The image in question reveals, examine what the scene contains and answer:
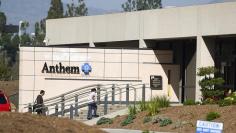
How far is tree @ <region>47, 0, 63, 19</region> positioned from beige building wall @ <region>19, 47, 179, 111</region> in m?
60.4

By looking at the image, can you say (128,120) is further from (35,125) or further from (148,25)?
(148,25)

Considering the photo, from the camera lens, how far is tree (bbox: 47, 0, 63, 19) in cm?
10150

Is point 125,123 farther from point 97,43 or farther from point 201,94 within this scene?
point 97,43

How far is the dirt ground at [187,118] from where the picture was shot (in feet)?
81.2

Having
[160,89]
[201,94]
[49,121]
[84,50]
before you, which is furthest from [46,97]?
[49,121]

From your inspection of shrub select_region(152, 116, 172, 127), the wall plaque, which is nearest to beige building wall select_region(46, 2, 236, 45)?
the wall plaque

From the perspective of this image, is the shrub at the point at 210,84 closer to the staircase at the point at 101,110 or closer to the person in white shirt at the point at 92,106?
the staircase at the point at 101,110

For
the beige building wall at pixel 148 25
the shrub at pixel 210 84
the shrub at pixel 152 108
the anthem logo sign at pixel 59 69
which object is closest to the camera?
the shrub at pixel 152 108

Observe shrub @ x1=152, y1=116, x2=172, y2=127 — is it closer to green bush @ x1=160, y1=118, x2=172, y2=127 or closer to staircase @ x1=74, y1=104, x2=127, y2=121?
green bush @ x1=160, y1=118, x2=172, y2=127

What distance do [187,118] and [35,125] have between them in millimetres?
11012

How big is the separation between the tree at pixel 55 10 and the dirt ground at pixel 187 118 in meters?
72.3

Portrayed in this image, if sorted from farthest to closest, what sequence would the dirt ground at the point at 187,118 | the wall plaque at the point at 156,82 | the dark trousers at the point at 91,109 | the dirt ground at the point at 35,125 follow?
1. the wall plaque at the point at 156,82
2. the dark trousers at the point at 91,109
3. the dirt ground at the point at 187,118
4. the dirt ground at the point at 35,125

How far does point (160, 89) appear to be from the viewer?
41188 millimetres

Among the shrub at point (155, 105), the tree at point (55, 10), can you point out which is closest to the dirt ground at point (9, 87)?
the tree at point (55, 10)
